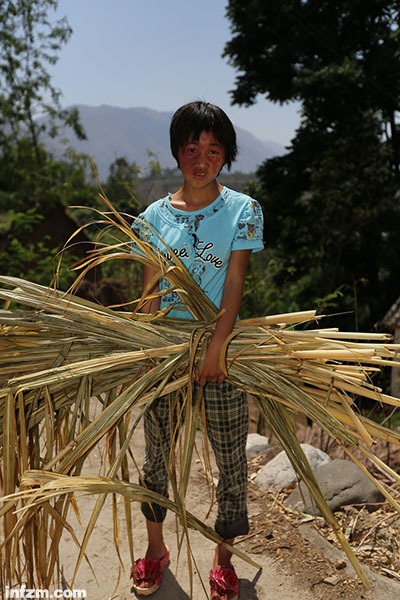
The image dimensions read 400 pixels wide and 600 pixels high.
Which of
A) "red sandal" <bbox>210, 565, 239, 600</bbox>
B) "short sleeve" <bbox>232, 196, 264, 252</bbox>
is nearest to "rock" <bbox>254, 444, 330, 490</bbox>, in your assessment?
"red sandal" <bbox>210, 565, 239, 600</bbox>

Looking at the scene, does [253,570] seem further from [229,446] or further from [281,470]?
[281,470]

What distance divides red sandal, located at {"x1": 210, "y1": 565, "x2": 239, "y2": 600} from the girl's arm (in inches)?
34.4

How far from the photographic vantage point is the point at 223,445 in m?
1.95

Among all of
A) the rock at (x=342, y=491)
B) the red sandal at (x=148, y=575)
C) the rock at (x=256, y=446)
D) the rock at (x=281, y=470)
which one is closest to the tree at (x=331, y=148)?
the rock at (x=256, y=446)

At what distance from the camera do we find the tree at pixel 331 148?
36.3 feet

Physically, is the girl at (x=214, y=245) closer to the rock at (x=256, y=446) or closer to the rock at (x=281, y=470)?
the rock at (x=281, y=470)

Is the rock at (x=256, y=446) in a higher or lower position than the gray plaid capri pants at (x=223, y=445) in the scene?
lower

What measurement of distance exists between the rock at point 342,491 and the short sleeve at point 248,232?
1.44m

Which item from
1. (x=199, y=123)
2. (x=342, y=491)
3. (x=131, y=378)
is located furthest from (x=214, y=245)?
(x=342, y=491)

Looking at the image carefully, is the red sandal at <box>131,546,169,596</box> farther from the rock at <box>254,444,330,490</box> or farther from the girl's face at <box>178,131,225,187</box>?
the girl's face at <box>178,131,225,187</box>

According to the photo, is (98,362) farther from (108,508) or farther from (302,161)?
(302,161)

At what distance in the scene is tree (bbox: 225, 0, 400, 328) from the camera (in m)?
11.1

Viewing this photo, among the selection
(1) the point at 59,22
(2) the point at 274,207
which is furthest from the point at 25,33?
(2) the point at 274,207

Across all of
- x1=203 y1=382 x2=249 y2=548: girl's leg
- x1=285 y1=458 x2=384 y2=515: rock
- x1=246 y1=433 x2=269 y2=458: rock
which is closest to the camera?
x1=203 y1=382 x2=249 y2=548: girl's leg
